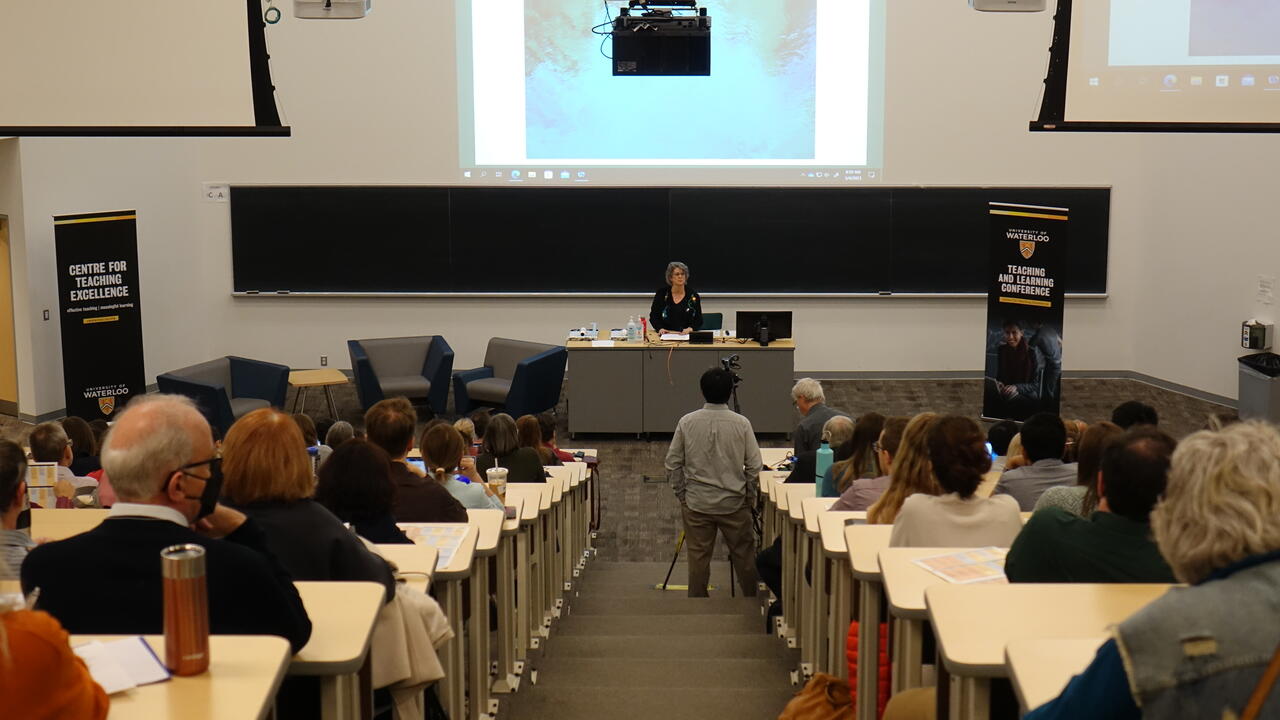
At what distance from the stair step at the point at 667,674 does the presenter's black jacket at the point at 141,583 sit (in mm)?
2288

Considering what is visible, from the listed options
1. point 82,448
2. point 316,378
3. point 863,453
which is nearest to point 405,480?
point 863,453

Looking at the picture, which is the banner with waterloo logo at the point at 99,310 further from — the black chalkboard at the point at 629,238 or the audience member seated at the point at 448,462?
the audience member seated at the point at 448,462

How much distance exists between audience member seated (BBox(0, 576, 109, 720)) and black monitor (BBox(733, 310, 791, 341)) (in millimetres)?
8992

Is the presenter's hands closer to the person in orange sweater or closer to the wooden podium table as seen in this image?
the person in orange sweater

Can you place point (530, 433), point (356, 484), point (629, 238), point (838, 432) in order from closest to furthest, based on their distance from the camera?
point (356, 484) < point (838, 432) < point (530, 433) < point (629, 238)

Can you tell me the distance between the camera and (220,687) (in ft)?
7.48

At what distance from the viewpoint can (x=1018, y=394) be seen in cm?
1075

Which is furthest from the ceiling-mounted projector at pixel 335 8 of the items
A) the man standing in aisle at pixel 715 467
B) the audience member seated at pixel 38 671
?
the audience member seated at pixel 38 671

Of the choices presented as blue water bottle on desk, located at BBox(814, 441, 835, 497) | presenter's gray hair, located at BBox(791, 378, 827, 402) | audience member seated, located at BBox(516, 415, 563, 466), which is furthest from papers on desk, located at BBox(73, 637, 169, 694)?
presenter's gray hair, located at BBox(791, 378, 827, 402)

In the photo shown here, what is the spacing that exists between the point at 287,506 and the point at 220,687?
2.85ft

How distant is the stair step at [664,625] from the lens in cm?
575

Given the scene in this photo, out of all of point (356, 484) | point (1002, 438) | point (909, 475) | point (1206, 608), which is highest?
point (1206, 608)

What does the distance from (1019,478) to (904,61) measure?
839cm

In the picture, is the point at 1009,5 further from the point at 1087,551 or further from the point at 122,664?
the point at 122,664
